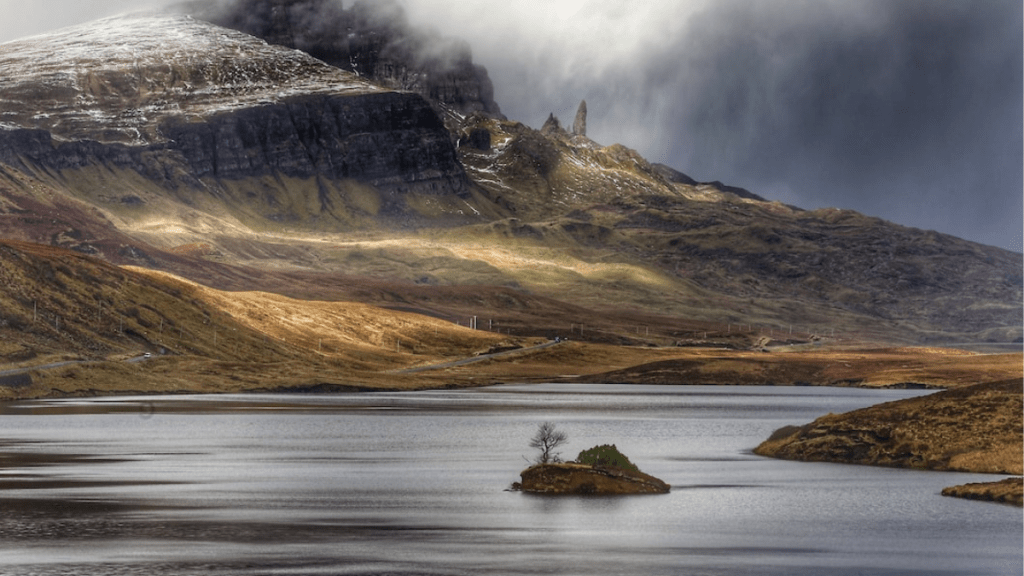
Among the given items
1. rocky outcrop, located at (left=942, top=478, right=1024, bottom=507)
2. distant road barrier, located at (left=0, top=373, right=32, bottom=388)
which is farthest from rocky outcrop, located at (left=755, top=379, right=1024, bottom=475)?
distant road barrier, located at (left=0, top=373, right=32, bottom=388)

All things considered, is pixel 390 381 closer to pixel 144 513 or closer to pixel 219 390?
pixel 219 390

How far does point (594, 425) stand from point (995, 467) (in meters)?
44.3

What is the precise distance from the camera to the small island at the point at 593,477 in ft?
201

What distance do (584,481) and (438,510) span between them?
7539 mm

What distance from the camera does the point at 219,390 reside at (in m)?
167

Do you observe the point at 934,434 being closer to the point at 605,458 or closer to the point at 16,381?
the point at 605,458

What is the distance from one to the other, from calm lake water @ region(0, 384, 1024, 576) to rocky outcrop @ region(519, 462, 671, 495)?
1.02 metres

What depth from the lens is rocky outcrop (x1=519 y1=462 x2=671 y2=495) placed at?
201 feet

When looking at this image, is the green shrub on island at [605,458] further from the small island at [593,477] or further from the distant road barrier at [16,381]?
the distant road barrier at [16,381]

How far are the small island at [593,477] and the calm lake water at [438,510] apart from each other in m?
1.04

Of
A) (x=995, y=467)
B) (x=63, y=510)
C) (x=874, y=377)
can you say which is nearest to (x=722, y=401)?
(x=874, y=377)

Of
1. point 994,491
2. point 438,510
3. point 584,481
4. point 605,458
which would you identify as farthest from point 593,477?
point 994,491

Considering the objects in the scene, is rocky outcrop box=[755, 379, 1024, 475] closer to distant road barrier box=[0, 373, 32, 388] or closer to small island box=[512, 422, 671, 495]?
small island box=[512, 422, 671, 495]

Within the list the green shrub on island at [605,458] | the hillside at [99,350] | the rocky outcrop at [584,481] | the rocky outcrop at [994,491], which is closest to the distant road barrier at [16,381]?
the hillside at [99,350]
